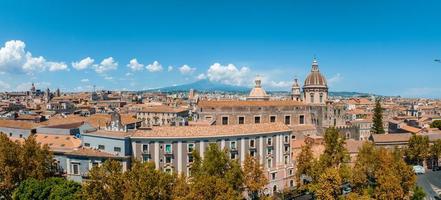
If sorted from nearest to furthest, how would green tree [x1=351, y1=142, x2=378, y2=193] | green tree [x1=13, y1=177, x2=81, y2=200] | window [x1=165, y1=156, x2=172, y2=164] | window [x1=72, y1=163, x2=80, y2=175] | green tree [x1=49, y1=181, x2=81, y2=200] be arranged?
green tree [x1=49, y1=181, x2=81, y2=200], green tree [x1=13, y1=177, x2=81, y2=200], green tree [x1=351, y1=142, x2=378, y2=193], window [x1=72, y1=163, x2=80, y2=175], window [x1=165, y1=156, x2=172, y2=164]

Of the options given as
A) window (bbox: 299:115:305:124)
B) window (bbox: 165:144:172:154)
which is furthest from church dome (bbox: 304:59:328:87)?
window (bbox: 165:144:172:154)

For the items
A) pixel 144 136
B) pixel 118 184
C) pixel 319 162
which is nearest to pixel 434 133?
pixel 319 162

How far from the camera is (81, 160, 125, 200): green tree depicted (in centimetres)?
3934

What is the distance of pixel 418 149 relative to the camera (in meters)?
70.1

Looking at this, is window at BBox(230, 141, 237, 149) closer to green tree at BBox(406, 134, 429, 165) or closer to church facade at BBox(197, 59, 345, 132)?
church facade at BBox(197, 59, 345, 132)

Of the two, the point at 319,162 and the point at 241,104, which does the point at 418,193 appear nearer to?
the point at 319,162

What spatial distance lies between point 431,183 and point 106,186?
51.2m

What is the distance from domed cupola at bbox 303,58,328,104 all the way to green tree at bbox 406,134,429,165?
22.8 meters

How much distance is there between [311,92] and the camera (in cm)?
8944

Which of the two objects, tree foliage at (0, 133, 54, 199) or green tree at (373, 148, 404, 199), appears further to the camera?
tree foliage at (0, 133, 54, 199)

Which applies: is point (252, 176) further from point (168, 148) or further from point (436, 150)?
point (436, 150)

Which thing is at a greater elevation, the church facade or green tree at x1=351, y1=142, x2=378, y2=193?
the church facade

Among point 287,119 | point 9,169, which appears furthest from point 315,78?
point 9,169

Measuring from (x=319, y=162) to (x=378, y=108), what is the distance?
Result: 55.1m
